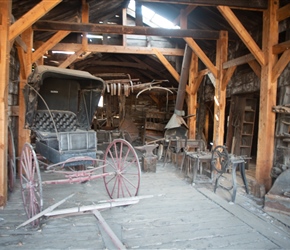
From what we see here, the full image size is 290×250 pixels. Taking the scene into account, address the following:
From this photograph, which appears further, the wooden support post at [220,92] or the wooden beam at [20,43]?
the wooden support post at [220,92]

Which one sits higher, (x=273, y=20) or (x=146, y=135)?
(x=273, y=20)

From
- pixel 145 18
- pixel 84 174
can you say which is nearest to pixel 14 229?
pixel 84 174

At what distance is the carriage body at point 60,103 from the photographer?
4.10 metres

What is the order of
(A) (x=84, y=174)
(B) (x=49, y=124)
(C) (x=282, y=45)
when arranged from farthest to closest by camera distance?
(B) (x=49, y=124)
(C) (x=282, y=45)
(A) (x=84, y=174)

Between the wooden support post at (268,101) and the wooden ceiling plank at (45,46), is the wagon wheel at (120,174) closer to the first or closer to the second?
the wooden support post at (268,101)

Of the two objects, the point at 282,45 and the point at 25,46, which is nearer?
the point at 282,45

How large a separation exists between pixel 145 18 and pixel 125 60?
7.62 ft

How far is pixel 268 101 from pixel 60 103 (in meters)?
3.96

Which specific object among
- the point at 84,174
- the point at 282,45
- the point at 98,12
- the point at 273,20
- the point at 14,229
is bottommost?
the point at 14,229

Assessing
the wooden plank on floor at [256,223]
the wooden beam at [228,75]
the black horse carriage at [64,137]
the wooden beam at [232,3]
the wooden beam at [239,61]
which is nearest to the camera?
the wooden plank on floor at [256,223]

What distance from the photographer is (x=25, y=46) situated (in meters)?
5.47

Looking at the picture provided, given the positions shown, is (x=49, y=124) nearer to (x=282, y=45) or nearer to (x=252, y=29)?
(x=282, y=45)

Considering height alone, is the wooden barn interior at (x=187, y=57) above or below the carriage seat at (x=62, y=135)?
above

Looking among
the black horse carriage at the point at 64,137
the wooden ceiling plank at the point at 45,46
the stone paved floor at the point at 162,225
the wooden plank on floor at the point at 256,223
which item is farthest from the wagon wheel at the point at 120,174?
the wooden ceiling plank at the point at 45,46
